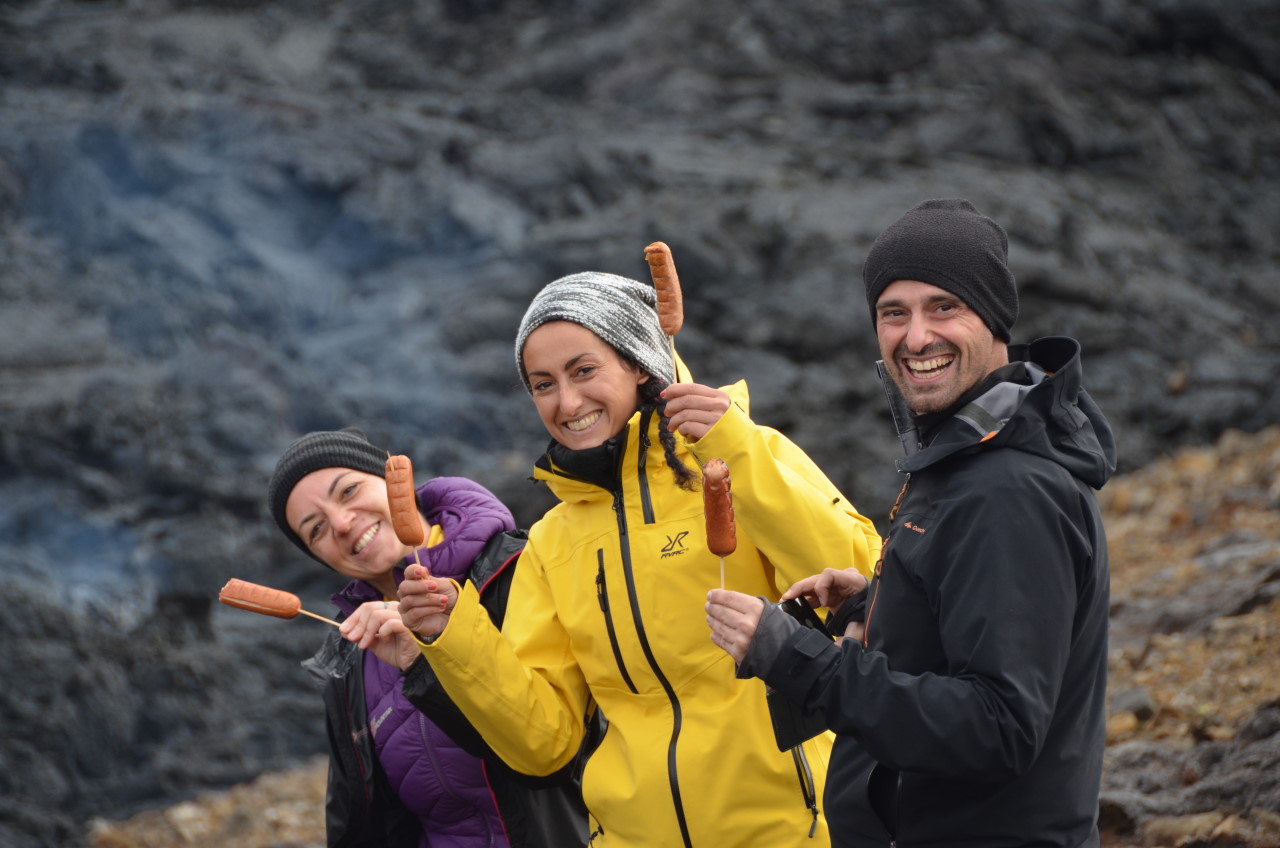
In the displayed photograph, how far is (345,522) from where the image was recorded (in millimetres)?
3656

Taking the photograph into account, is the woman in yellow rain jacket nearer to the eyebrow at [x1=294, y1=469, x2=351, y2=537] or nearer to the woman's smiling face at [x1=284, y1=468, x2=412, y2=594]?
the woman's smiling face at [x1=284, y1=468, x2=412, y2=594]

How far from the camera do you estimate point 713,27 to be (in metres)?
19.1

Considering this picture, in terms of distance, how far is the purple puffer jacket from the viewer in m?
3.56

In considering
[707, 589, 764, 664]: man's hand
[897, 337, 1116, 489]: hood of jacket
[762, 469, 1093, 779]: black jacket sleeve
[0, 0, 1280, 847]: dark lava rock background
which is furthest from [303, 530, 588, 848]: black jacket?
[0, 0, 1280, 847]: dark lava rock background

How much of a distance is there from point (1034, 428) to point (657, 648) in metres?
1.20

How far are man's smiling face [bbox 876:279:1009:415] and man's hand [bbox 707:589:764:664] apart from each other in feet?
1.88

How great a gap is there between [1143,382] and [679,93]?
28.4 feet

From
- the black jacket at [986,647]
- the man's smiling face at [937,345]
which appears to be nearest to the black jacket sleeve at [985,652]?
the black jacket at [986,647]

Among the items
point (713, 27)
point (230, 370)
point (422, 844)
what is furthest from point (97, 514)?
point (713, 27)

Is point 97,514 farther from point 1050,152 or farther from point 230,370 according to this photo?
point 1050,152

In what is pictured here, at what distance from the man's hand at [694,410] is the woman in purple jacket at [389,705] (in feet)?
3.28

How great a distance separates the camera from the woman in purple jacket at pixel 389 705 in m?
3.48

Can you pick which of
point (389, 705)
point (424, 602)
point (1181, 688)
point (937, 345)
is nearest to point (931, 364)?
point (937, 345)

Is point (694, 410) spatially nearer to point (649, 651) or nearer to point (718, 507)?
point (718, 507)
